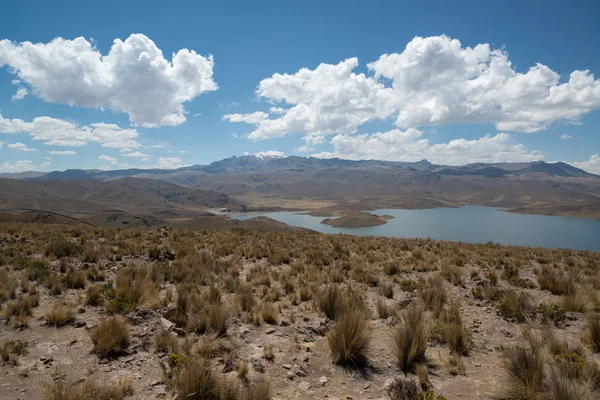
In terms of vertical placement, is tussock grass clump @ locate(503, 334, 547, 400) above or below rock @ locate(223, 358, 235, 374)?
above

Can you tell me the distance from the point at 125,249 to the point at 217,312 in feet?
28.5

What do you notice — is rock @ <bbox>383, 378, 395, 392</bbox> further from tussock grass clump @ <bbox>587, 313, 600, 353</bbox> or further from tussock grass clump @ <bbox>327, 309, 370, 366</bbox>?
tussock grass clump @ <bbox>587, 313, 600, 353</bbox>

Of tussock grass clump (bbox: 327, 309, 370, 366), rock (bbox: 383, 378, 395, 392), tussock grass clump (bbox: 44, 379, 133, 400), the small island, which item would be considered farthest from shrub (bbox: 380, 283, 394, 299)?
the small island

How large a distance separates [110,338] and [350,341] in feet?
12.7

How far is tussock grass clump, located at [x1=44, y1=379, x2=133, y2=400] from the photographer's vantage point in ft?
11.6

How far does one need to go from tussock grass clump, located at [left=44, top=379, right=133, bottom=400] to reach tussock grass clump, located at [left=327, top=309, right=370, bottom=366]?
9.82 feet

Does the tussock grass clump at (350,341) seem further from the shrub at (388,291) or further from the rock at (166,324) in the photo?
the shrub at (388,291)

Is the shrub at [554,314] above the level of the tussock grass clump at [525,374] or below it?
below

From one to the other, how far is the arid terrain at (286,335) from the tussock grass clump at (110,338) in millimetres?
22

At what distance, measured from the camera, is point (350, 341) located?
5.13 meters

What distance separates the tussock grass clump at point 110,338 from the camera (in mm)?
5027

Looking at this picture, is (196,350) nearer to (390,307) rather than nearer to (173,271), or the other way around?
(390,307)

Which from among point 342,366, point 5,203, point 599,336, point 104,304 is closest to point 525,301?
point 599,336

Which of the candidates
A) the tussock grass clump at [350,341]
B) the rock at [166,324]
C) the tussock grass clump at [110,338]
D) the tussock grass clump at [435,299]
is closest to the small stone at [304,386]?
the tussock grass clump at [350,341]
